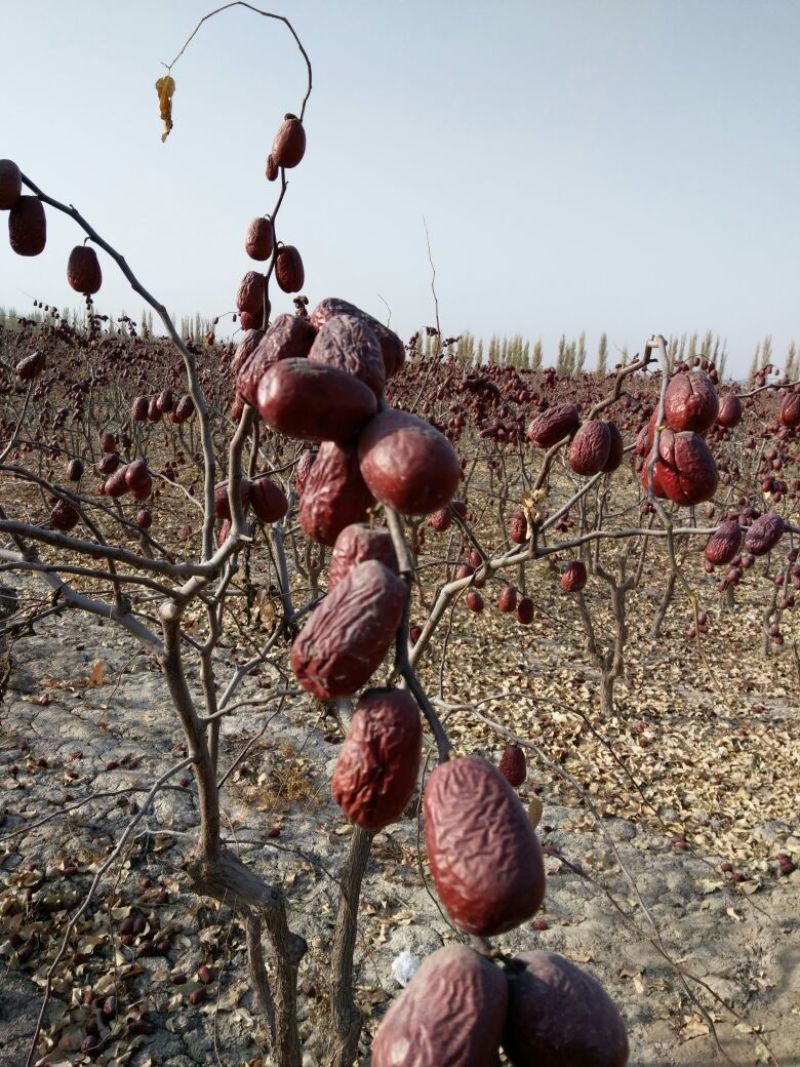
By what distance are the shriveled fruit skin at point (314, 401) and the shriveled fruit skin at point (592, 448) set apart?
0.98 metres

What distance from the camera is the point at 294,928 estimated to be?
3.50 metres

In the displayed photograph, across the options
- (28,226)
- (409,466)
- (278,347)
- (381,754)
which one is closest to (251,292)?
(28,226)

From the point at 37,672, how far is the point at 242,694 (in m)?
1.71

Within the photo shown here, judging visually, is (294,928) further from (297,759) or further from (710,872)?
(710,872)

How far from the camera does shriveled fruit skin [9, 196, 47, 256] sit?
1354 mm

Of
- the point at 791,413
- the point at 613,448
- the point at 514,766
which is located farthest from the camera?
the point at 791,413

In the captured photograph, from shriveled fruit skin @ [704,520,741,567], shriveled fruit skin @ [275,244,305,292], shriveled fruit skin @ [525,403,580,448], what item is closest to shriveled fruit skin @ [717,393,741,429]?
shriveled fruit skin @ [704,520,741,567]

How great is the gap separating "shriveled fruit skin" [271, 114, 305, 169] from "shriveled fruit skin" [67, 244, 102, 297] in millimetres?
504

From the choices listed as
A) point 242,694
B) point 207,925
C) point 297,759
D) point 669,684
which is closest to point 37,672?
point 242,694

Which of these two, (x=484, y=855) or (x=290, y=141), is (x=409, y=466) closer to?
(x=484, y=855)

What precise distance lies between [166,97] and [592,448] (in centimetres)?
143

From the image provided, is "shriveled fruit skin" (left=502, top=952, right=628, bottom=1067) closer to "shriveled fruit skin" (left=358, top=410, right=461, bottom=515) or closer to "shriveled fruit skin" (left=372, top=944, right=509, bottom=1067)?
"shriveled fruit skin" (left=372, top=944, right=509, bottom=1067)

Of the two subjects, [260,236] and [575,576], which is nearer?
[260,236]

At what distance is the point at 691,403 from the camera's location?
1.29 metres
